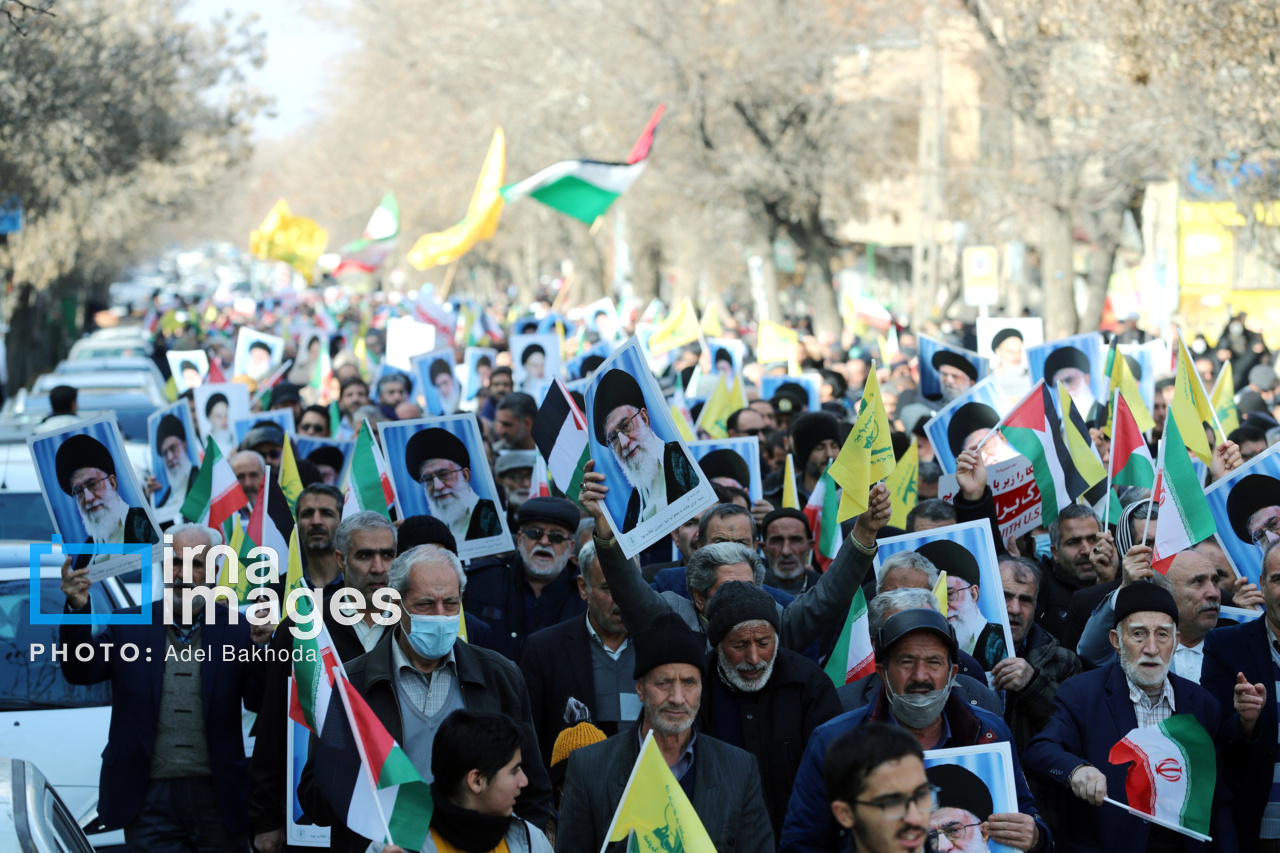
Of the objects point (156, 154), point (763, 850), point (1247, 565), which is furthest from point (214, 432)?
point (156, 154)

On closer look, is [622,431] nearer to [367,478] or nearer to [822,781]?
[822,781]

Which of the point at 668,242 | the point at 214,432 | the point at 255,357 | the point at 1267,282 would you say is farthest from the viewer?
the point at 668,242

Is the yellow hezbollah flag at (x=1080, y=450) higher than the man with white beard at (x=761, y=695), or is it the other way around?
the yellow hezbollah flag at (x=1080, y=450)

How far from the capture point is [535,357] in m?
16.1

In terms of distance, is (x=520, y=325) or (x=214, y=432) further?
(x=520, y=325)

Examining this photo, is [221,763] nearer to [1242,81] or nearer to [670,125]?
[1242,81]

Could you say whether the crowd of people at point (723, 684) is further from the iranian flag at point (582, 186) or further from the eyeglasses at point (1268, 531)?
the iranian flag at point (582, 186)

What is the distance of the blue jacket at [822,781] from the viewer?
4.32 metres

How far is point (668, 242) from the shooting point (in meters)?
47.3

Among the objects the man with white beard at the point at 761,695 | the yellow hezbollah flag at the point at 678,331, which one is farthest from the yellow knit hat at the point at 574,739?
the yellow hezbollah flag at the point at 678,331

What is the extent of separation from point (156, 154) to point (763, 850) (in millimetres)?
25921

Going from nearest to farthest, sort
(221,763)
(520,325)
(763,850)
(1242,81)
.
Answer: (763,850)
(221,763)
(1242,81)
(520,325)

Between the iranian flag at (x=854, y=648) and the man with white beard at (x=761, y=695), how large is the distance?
839 mm

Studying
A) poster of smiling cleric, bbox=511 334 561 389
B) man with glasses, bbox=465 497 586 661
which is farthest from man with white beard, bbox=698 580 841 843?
poster of smiling cleric, bbox=511 334 561 389
